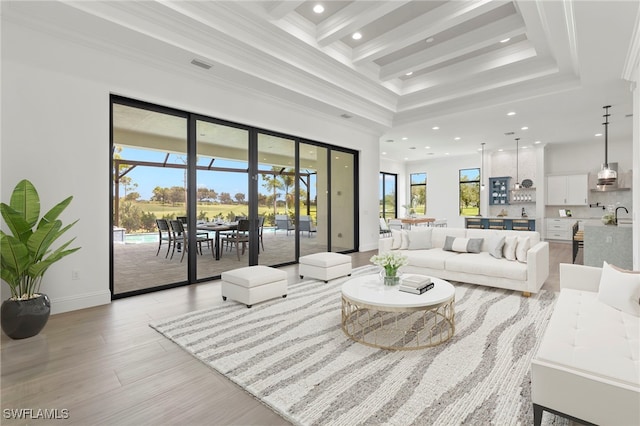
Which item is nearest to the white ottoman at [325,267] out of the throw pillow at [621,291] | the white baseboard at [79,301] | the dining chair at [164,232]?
the dining chair at [164,232]

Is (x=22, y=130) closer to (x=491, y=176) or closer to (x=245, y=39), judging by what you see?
(x=245, y=39)

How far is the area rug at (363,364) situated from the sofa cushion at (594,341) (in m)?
0.42

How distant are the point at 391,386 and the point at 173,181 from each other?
165 inches

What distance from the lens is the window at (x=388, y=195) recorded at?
13750 mm

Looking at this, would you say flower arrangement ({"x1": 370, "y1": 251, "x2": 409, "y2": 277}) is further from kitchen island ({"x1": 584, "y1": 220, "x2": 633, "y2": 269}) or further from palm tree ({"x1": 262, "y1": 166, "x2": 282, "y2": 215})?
kitchen island ({"x1": 584, "y1": 220, "x2": 633, "y2": 269})

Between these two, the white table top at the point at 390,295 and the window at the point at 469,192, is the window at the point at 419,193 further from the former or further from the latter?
the white table top at the point at 390,295

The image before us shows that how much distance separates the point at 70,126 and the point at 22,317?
2175 mm

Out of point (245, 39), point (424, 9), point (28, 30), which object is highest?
point (424, 9)

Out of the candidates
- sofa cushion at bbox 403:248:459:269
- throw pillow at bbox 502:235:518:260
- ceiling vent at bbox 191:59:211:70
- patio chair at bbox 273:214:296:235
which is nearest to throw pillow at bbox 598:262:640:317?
throw pillow at bbox 502:235:518:260

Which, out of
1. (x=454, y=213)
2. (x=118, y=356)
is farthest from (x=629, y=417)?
(x=454, y=213)

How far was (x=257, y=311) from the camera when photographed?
3.61 m

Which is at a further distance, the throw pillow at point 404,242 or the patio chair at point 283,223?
the patio chair at point 283,223

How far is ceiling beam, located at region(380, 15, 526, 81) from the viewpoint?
14.2 feet

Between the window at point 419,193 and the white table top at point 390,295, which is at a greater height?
the window at point 419,193
